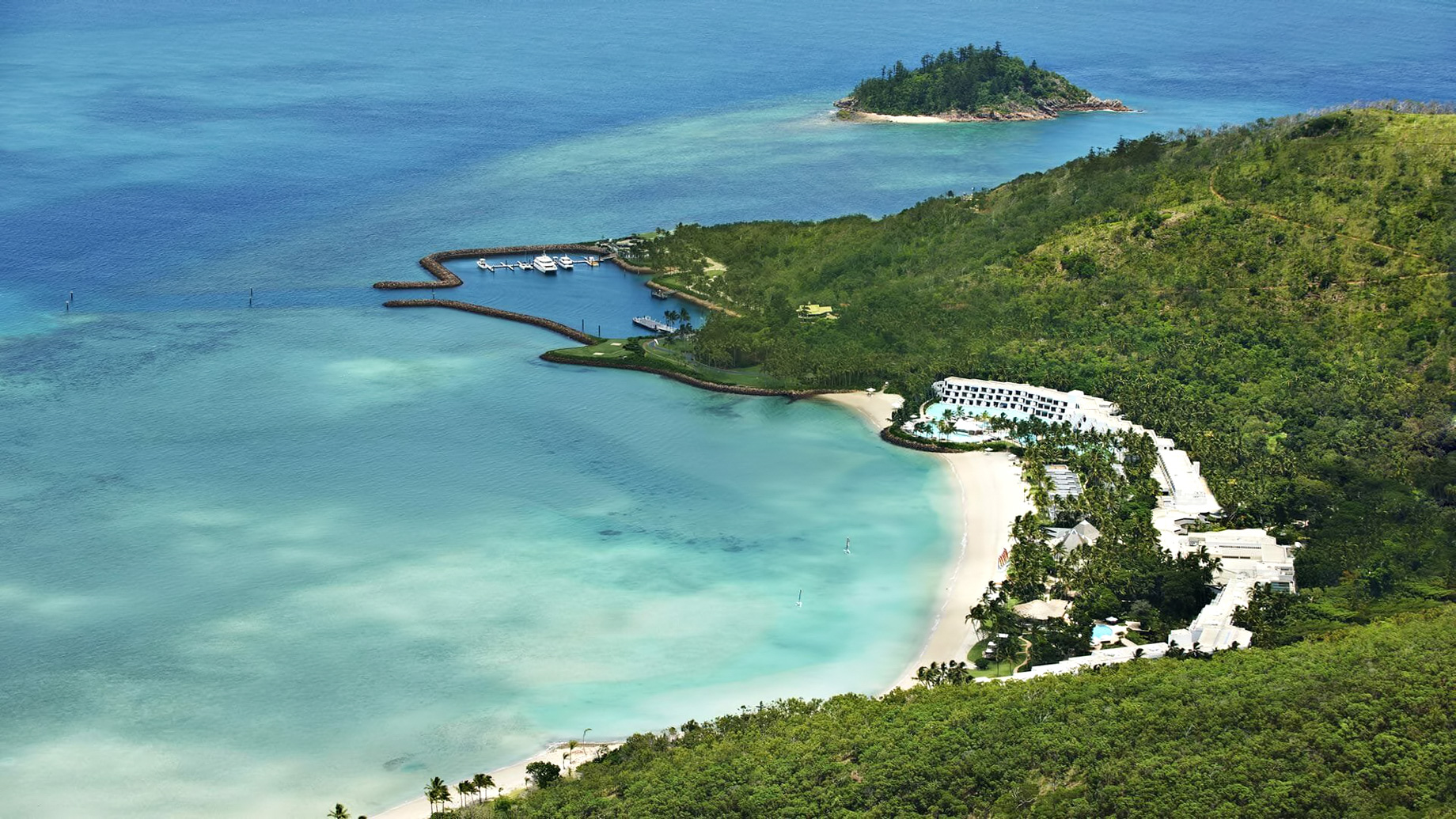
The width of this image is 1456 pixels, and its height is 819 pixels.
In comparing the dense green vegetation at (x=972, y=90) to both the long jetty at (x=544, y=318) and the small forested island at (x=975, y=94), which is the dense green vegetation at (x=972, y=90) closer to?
the small forested island at (x=975, y=94)

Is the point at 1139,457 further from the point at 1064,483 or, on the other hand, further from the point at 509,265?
the point at 509,265

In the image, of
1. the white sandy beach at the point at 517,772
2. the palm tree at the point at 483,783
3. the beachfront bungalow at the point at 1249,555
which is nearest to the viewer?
the palm tree at the point at 483,783

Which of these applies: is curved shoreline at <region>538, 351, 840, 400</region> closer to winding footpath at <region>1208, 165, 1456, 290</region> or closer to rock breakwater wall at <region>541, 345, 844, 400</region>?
rock breakwater wall at <region>541, 345, 844, 400</region>

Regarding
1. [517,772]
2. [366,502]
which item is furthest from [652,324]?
[517,772]

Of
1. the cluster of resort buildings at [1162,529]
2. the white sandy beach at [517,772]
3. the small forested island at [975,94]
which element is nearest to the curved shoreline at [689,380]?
the cluster of resort buildings at [1162,529]

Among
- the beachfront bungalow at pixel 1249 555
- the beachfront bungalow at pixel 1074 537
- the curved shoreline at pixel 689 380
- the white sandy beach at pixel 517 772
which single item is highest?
the curved shoreline at pixel 689 380

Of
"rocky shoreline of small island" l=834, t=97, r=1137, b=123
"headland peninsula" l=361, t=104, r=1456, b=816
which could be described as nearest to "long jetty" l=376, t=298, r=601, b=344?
"headland peninsula" l=361, t=104, r=1456, b=816
